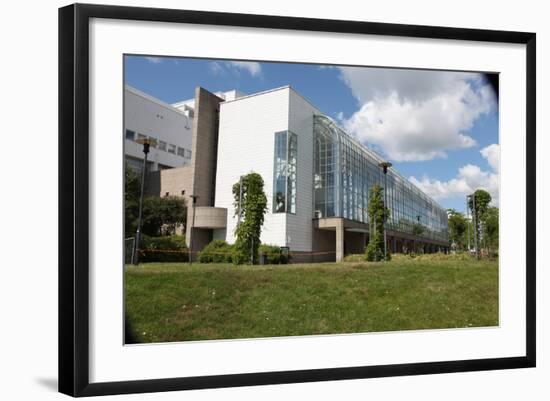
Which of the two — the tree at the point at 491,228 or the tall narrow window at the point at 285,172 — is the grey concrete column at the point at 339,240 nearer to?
the tall narrow window at the point at 285,172

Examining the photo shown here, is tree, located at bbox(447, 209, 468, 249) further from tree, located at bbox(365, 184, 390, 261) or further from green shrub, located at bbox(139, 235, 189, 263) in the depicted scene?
green shrub, located at bbox(139, 235, 189, 263)

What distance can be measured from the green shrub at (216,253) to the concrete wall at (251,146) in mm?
194

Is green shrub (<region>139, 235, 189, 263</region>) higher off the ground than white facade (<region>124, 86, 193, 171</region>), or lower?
lower

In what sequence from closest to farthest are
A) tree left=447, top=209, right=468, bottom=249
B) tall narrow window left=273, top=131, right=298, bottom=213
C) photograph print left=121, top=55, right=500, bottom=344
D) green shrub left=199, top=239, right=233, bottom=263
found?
photograph print left=121, top=55, right=500, bottom=344
green shrub left=199, top=239, right=233, bottom=263
tree left=447, top=209, right=468, bottom=249
tall narrow window left=273, top=131, right=298, bottom=213

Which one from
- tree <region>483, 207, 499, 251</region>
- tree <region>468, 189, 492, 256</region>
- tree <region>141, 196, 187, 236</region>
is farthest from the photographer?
tree <region>468, 189, 492, 256</region>

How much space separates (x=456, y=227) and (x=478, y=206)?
108cm

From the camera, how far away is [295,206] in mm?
10711

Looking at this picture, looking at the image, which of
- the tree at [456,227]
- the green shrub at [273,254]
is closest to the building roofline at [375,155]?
the tree at [456,227]

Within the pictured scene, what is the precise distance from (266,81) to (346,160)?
4569mm

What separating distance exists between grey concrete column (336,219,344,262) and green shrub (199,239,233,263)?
192cm

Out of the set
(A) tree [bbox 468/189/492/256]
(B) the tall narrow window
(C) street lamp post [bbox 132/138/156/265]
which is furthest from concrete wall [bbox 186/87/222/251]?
(A) tree [bbox 468/189/492/256]

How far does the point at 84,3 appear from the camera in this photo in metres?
4.52

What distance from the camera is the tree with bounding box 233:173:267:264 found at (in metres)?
8.06

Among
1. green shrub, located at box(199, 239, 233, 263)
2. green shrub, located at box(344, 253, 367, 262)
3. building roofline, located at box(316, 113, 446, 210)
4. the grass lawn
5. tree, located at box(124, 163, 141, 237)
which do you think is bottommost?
the grass lawn
